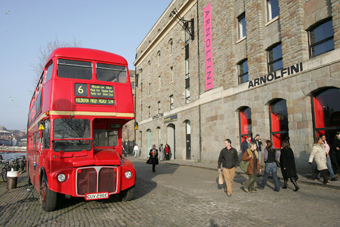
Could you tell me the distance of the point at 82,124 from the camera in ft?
24.1

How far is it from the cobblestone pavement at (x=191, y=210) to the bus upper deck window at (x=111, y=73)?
364 cm

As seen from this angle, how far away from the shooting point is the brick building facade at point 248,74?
1223 cm

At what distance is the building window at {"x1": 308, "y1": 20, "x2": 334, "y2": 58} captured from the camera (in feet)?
39.1

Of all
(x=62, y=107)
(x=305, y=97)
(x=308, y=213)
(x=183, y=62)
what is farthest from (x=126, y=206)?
(x=183, y=62)

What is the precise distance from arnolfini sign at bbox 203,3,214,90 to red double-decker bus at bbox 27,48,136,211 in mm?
13192

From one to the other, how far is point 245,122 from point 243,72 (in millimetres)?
3313

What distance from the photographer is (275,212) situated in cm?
627

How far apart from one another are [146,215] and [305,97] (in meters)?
9.83

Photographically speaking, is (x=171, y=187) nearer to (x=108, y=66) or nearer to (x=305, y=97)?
(x=108, y=66)

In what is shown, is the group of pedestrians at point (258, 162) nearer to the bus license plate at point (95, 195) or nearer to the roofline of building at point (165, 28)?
the bus license plate at point (95, 195)

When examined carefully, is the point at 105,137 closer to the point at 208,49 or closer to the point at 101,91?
the point at 101,91

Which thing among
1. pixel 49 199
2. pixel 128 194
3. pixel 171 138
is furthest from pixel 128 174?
pixel 171 138

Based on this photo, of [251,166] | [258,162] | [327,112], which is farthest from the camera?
[327,112]

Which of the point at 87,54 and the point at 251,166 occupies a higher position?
the point at 87,54
